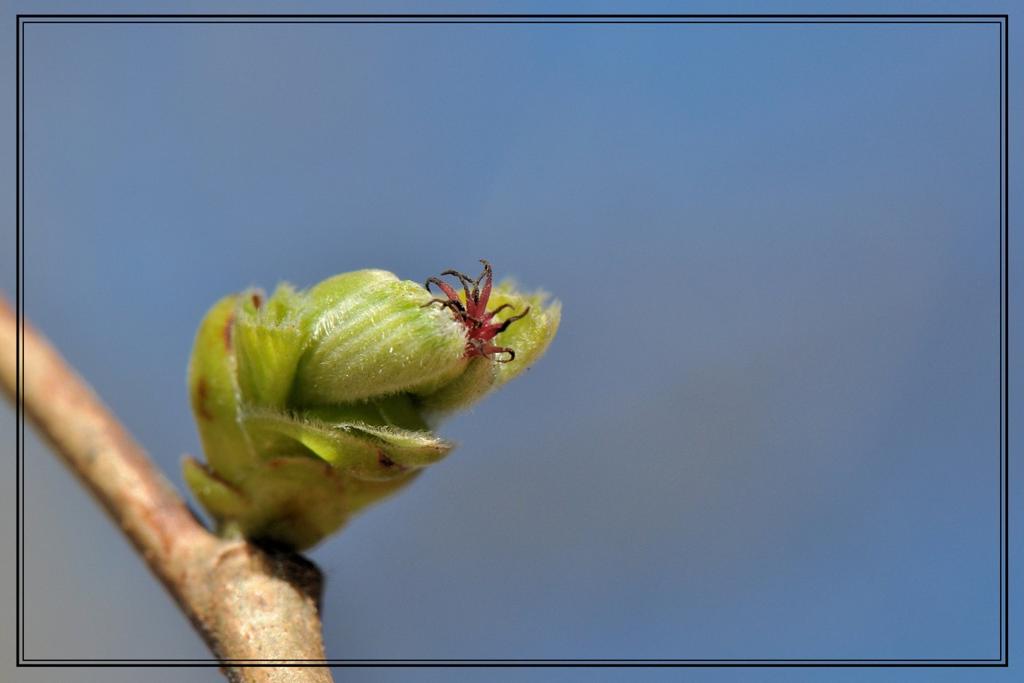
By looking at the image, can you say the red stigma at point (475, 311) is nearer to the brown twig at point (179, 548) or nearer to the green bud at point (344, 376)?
the green bud at point (344, 376)

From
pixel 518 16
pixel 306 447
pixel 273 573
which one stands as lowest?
pixel 273 573

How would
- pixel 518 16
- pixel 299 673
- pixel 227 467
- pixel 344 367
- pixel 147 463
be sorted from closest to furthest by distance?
pixel 299 673 → pixel 344 367 → pixel 227 467 → pixel 147 463 → pixel 518 16

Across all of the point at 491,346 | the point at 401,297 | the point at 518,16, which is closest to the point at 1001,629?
the point at 491,346

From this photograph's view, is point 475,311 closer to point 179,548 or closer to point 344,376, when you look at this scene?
point 344,376

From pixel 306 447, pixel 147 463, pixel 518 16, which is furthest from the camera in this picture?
pixel 518 16

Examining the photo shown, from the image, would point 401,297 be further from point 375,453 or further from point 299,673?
point 299,673

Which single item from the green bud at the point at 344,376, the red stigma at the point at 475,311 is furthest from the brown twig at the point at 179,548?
the red stigma at the point at 475,311

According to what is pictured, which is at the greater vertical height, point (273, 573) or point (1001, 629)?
point (1001, 629)
